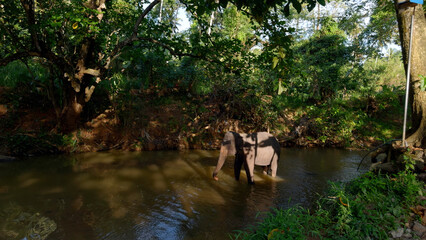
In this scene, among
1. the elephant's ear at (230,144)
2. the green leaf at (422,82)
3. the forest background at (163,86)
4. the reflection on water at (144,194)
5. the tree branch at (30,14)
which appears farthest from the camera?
the forest background at (163,86)

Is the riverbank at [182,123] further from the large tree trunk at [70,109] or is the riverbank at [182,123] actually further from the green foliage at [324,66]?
the green foliage at [324,66]

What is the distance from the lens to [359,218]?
12.4 ft

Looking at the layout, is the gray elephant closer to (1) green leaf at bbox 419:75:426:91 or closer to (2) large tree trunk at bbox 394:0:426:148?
(2) large tree trunk at bbox 394:0:426:148

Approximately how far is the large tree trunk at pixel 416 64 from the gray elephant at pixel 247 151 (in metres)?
3.37

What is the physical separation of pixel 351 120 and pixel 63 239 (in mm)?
13805

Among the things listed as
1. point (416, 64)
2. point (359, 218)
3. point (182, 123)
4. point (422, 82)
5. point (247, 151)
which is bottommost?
point (359, 218)

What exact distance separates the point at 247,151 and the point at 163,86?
29.2 ft

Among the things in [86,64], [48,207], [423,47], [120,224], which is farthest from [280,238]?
[86,64]

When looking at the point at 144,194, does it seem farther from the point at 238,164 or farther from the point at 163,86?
the point at 163,86

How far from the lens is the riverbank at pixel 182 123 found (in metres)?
10.4

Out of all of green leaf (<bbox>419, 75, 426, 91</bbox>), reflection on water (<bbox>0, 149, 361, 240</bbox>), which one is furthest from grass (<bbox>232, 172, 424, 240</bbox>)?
green leaf (<bbox>419, 75, 426, 91</bbox>)

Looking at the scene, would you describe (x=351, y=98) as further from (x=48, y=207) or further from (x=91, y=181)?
(x=48, y=207)

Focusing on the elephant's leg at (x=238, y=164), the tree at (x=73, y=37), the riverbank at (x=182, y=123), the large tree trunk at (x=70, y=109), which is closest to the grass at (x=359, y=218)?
the elephant's leg at (x=238, y=164)

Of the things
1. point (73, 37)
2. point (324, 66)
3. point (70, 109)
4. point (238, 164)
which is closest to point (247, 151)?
point (238, 164)
